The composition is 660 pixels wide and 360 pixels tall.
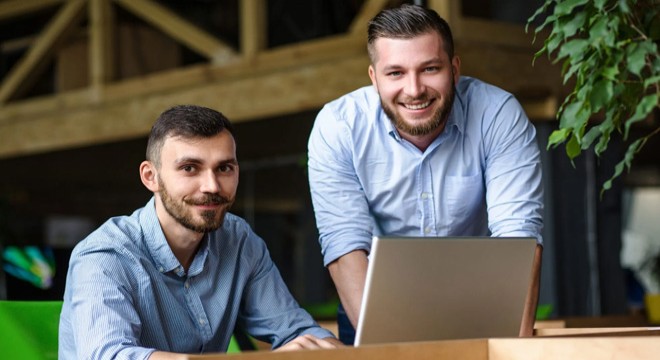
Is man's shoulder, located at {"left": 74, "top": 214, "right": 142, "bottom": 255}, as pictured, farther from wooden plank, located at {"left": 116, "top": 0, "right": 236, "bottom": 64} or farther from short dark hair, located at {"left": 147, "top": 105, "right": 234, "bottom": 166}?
wooden plank, located at {"left": 116, "top": 0, "right": 236, "bottom": 64}

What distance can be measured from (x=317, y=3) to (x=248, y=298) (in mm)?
4294

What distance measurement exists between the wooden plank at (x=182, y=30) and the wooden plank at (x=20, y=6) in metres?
0.99

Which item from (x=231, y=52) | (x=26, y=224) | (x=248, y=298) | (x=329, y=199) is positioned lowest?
(x=26, y=224)

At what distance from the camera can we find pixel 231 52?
6805mm

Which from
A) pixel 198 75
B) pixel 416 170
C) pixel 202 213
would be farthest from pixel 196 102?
pixel 202 213

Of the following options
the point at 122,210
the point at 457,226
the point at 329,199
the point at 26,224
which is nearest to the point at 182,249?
the point at 329,199

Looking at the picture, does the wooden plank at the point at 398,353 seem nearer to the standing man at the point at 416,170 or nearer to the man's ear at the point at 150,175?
the standing man at the point at 416,170

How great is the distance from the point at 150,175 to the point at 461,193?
0.79 meters

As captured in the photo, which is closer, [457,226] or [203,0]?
[457,226]

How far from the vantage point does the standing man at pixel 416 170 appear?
8.18 ft

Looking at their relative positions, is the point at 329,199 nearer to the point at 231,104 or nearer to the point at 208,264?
the point at 208,264

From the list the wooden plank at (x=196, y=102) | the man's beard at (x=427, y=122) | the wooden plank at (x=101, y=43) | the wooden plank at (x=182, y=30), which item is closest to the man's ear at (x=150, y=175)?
the man's beard at (x=427, y=122)

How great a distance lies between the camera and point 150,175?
235cm

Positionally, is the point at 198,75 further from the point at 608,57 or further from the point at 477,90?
the point at 608,57
